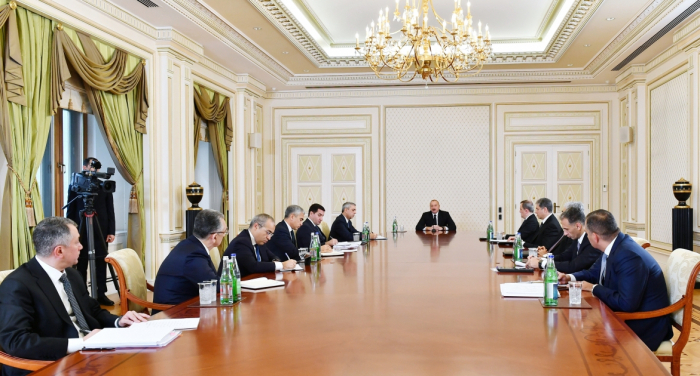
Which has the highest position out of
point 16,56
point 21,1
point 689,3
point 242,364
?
point 689,3

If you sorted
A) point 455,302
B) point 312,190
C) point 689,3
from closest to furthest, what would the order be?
point 455,302
point 689,3
point 312,190

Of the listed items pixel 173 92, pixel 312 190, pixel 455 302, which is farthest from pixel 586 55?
pixel 455 302

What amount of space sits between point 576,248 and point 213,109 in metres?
5.27

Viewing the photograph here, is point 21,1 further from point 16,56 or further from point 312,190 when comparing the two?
point 312,190

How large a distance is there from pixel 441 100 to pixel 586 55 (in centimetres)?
254

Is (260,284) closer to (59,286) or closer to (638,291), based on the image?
(59,286)

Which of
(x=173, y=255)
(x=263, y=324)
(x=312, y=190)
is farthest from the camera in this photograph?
(x=312, y=190)

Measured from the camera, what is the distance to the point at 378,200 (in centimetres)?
1033

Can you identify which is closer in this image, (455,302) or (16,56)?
(455,302)

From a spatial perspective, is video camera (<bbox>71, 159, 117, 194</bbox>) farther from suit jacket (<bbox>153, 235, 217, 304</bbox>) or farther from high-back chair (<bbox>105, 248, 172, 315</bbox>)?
suit jacket (<bbox>153, 235, 217, 304</bbox>)

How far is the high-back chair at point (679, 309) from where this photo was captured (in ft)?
9.46

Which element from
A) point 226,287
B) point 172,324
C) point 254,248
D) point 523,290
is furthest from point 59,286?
point 523,290

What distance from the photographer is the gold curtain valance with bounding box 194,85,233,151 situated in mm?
7551

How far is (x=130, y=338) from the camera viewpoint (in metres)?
2.14
